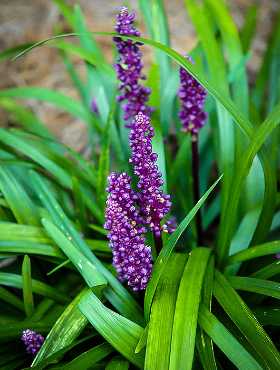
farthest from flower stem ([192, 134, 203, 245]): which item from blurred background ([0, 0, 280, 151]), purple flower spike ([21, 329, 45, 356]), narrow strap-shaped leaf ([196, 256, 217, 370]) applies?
blurred background ([0, 0, 280, 151])

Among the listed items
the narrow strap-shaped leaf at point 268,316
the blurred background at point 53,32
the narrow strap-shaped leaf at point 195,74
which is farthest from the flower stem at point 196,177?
the blurred background at point 53,32

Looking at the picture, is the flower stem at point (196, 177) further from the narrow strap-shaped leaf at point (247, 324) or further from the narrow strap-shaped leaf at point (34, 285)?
the narrow strap-shaped leaf at point (34, 285)

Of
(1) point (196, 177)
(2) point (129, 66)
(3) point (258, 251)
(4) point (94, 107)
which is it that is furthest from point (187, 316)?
(4) point (94, 107)

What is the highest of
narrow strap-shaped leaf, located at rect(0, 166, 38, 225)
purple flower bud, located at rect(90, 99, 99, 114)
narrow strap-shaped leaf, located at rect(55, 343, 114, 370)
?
purple flower bud, located at rect(90, 99, 99, 114)

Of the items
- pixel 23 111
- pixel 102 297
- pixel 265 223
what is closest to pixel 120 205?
pixel 102 297

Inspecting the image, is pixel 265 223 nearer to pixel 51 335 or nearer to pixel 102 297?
pixel 102 297

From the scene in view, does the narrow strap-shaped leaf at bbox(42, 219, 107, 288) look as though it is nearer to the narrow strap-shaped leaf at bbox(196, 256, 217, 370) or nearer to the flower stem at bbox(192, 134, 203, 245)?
the narrow strap-shaped leaf at bbox(196, 256, 217, 370)
